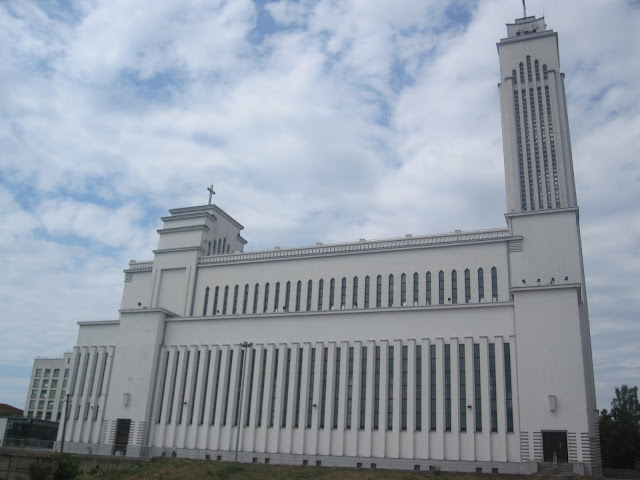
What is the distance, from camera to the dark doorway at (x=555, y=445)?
129ft

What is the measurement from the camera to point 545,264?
50.6 m

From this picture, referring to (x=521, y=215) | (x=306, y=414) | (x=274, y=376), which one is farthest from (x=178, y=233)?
(x=521, y=215)

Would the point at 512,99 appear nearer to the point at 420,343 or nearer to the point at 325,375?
the point at 420,343

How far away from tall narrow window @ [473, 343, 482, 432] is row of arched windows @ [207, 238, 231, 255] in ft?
108

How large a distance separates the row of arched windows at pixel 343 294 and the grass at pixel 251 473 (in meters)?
16.5

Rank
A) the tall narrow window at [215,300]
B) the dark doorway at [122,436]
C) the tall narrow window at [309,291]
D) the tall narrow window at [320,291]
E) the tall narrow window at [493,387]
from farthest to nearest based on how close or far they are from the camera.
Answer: the tall narrow window at [215,300] → the tall narrow window at [309,291] → the tall narrow window at [320,291] → the dark doorway at [122,436] → the tall narrow window at [493,387]

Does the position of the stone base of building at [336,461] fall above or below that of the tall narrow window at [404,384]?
below

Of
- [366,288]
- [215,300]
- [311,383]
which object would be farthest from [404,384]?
[215,300]

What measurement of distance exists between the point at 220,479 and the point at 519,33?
206ft

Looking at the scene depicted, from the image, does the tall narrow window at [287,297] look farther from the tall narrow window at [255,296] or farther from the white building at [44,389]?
the white building at [44,389]

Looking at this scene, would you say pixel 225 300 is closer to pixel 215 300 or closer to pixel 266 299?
pixel 215 300

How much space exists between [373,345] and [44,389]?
274 ft

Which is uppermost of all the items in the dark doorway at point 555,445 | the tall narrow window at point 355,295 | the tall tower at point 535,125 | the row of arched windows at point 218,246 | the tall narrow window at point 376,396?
the tall tower at point 535,125

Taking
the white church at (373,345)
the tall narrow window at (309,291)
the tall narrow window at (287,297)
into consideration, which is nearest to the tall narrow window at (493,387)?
the white church at (373,345)
